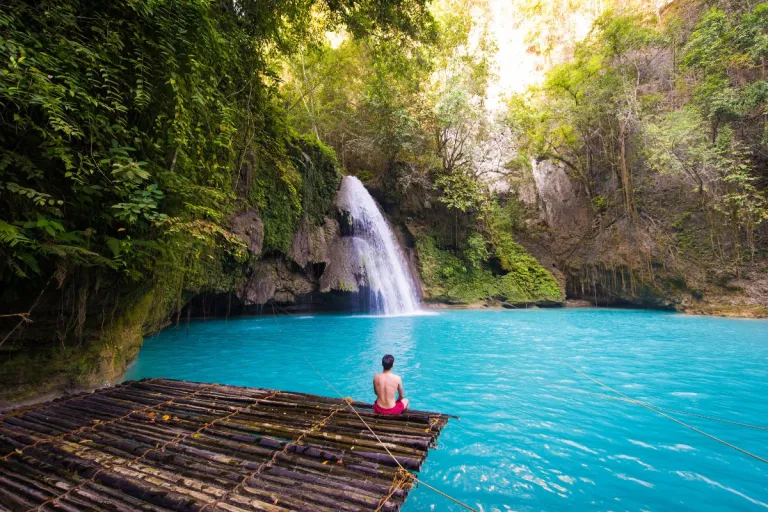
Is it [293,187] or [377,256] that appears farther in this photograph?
[377,256]

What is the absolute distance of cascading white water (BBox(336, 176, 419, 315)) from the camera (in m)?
14.5

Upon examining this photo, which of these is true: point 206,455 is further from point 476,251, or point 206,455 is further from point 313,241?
point 476,251

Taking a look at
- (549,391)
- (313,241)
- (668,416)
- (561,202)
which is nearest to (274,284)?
(313,241)

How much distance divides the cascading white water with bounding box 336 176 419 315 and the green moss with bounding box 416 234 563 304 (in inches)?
62.1

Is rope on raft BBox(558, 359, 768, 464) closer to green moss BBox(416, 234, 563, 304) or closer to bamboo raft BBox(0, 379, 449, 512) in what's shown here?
bamboo raft BBox(0, 379, 449, 512)

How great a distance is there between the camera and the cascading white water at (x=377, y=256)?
47.4ft

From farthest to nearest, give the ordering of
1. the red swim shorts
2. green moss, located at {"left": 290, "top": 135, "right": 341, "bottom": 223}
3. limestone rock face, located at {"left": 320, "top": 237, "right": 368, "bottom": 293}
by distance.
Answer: limestone rock face, located at {"left": 320, "top": 237, "right": 368, "bottom": 293}
green moss, located at {"left": 290, "top": 135, "right": 341, "bottom": 223}
the red swim shorts

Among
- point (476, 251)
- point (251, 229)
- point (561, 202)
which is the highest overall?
point (561, 202)

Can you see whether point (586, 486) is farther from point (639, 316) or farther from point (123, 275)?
point (639, 316)

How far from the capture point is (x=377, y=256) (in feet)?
49.0

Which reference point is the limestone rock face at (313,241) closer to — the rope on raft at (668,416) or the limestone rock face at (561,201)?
the rope on raft at (668,416)

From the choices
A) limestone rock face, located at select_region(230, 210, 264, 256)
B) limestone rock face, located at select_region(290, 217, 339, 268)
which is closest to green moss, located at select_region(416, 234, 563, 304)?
limestone rock face, located at select_region(290, 217, 339, 268)

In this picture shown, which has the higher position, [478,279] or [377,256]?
[377,256]

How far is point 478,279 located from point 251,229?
467 inches
